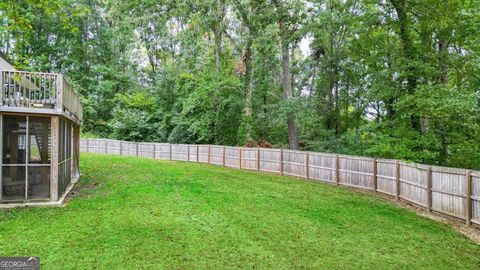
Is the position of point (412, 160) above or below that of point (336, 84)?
below

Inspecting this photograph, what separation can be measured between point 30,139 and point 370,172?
10113 mm

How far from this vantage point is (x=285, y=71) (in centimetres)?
1830

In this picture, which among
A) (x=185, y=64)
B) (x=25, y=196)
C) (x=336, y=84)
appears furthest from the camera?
(x=185, y=64)

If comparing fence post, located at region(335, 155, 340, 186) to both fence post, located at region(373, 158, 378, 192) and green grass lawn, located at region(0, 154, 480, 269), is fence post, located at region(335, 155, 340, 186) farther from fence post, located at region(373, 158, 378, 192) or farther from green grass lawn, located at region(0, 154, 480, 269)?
green grass lawn, located at region(0, 154, 480, 269)

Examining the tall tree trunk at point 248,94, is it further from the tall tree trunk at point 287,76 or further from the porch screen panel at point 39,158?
the porch screen panel at point 39,158

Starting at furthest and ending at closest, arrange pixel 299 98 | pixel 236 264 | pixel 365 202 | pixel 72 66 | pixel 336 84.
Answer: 1. pixel 72 66
2. pixel 336 84
3. pixel 299 98
4. pixel 365 202
5. pixel 236 264

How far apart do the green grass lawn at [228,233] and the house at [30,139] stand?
723 mm

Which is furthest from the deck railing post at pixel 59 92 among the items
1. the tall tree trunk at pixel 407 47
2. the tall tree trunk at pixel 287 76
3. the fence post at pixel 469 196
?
the tall tree trunk at pixel 287 76

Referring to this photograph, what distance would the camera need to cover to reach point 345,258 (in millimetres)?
5738

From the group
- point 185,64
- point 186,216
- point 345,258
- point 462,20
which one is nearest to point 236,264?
point 345,258

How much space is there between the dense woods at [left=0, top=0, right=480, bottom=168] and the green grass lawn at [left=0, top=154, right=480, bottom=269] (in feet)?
10.9

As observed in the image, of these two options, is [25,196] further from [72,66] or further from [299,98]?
[72,66]

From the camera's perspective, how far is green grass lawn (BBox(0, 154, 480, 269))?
560cm

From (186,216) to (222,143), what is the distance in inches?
626
